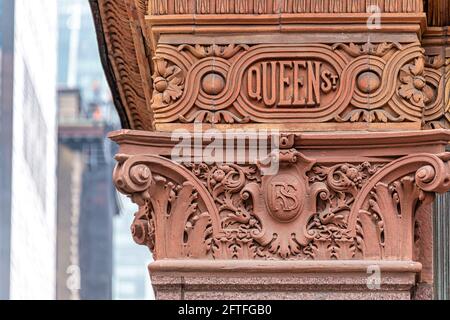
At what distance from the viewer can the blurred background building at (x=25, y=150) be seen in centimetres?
11406

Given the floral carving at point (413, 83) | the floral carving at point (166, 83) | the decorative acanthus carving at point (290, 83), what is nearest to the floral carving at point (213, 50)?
the decorative acanthus carving at point (290, 83)

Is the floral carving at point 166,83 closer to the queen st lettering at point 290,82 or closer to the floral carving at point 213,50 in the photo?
the floral carving at point 213,50

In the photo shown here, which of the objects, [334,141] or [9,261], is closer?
[334,141]

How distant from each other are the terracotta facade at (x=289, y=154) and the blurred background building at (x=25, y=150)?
9673cm

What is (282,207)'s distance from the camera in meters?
10.8

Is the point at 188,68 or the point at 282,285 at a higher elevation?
the point at 188,68

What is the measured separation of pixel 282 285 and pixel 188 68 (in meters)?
1.34

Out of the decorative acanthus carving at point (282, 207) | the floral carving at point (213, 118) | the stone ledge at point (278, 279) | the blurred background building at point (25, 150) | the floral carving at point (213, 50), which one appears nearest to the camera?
the stone ledge at point (278, 279)

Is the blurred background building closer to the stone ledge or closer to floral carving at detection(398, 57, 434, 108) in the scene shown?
floral carving at detection(398, 57, 434, 108)

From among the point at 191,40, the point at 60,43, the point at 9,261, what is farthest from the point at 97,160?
the point at 191,40

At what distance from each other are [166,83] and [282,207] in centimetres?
97
